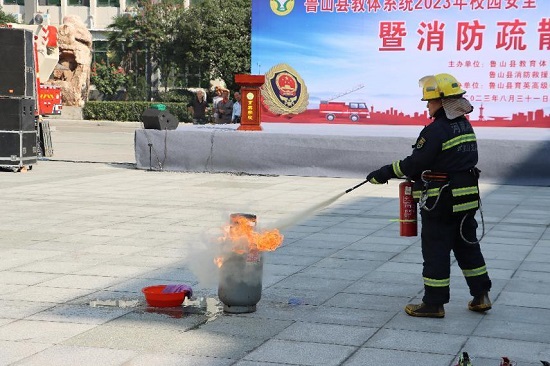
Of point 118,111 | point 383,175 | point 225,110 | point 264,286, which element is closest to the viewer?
point 383,175

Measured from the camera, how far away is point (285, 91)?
2542 centimetres

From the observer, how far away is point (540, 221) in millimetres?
12250

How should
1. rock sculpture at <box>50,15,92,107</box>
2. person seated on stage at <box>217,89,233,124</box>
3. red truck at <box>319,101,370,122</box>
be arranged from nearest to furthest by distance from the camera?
red truck at <box>319,101,370,122</box> < person seated on stage at <box>217,89,233,124</box> < rock sculpture at <box>50,15,92,107</box>

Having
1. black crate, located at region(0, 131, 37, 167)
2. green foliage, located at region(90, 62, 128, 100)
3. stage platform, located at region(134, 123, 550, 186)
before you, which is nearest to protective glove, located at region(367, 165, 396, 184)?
stage platform, located at region(134, 123, 550, 186)

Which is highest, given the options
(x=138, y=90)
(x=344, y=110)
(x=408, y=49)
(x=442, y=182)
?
(x=408, y=49)

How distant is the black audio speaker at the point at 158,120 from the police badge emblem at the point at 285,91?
281 inches

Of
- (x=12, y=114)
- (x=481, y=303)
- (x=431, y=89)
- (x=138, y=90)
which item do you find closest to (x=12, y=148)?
(x=12, y=114)

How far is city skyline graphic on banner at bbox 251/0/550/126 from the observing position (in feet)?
76.5

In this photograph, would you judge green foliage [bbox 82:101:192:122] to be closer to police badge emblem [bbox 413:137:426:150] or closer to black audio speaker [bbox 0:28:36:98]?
black audio speaker [bbox 0:28:36:98]

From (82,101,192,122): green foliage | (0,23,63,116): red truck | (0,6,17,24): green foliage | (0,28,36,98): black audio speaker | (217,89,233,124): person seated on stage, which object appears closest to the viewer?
(0,28,36,98): black audio speaker

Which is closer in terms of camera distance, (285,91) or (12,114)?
(12,114)

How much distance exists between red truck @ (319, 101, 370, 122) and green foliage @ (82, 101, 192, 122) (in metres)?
19.0

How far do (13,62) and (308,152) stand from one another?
5.88 meters

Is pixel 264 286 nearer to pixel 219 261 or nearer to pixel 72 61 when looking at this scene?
pixel 219 261
